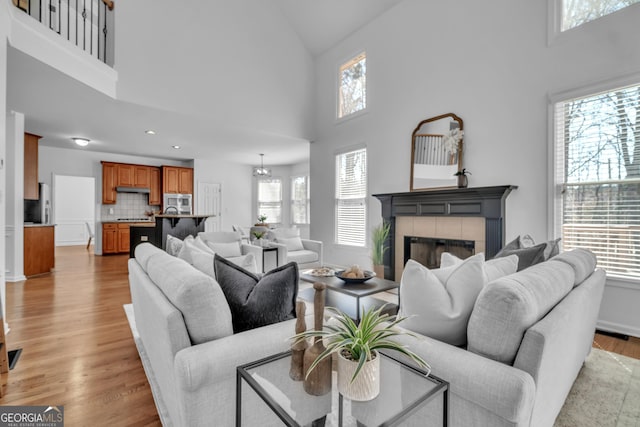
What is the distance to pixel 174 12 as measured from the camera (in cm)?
462

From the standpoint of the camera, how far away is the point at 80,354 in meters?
2.32

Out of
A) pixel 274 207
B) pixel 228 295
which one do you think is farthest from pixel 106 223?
pixel 228 295

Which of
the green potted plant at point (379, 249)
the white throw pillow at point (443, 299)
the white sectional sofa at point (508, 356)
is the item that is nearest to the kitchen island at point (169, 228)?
the green potted plant at point (379, 249)

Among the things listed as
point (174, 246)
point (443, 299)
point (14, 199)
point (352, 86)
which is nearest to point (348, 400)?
point (443, 299)

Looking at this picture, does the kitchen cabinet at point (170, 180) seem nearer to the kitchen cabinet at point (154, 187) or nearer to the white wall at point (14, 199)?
the kitchen cabinet at point (154, 187)

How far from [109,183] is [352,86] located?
21.7 ft

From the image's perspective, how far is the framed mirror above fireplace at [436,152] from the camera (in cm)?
401

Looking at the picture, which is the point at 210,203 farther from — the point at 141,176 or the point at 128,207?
the point at 128,207

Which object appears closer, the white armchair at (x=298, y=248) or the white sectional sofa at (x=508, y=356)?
the white sectional sofa at (x=508, y=356)

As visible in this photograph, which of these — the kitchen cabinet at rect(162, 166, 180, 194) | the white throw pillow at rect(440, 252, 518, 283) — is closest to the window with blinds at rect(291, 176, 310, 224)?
the kitchen cabinet at rect(162, 166, 180, 194)

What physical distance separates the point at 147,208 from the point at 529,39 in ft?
30.0

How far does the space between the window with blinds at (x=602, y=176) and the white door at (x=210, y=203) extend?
8047 millimetres

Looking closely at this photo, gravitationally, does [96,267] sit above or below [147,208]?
below

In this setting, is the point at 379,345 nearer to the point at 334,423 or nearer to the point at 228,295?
the point at 334,423
